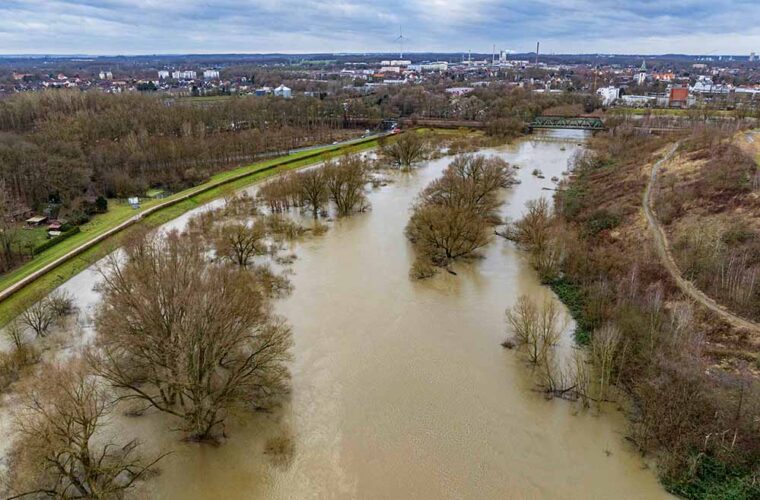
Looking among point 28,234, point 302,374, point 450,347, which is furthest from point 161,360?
point 28,234

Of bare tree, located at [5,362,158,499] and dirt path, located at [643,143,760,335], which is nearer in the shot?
bare tree, located at [5,362,158,499]

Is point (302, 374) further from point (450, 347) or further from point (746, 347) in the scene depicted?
point (746, 347)

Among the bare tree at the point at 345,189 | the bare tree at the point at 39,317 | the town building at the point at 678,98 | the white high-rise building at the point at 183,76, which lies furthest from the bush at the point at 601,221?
the white high-rise building at the point at 183,76

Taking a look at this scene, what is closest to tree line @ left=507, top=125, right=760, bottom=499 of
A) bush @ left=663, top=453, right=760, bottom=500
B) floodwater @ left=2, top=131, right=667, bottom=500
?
bush @ left=663, top=453, right=760, bottom=500

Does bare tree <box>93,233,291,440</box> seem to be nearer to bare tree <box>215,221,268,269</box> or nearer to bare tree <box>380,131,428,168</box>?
bare tree <box>215,221,268,269</box>

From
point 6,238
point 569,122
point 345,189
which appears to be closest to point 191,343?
point 6,238

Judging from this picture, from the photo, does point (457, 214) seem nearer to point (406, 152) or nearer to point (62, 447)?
point (62, 447)
